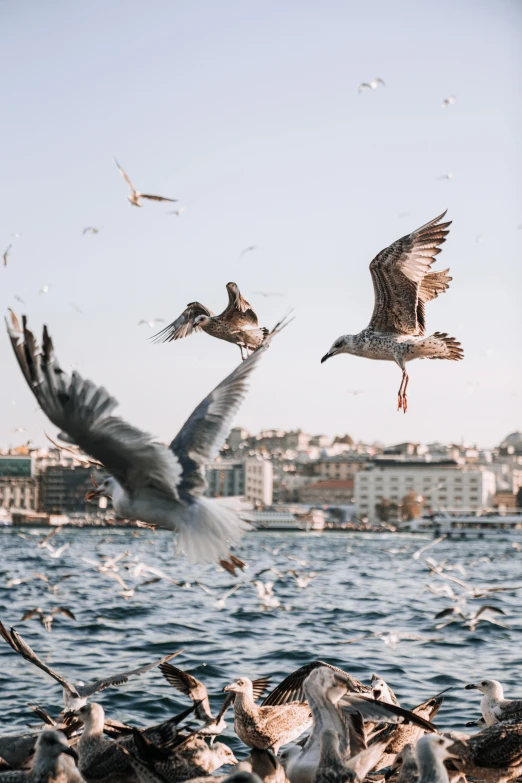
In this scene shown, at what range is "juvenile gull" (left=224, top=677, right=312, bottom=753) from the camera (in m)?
6.81

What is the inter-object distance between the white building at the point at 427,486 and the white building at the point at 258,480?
1236 centimetres

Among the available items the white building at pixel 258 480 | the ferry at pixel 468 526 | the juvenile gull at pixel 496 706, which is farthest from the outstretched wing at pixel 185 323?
the white building at pixel 258 480

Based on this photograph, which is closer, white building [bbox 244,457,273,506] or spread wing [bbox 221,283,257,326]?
spread wing [bbox 221,283,257,326]

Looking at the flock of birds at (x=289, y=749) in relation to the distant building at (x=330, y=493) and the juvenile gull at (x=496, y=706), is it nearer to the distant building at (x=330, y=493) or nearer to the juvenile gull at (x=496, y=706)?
the juvenile gull at (x=496, y=706)

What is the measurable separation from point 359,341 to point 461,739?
235 cm

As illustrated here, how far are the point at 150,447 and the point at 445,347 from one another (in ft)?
9.18

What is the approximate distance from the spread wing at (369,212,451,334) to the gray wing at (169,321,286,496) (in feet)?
6.59

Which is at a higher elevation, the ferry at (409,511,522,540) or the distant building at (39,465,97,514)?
the distant building at (39,465,97,514)

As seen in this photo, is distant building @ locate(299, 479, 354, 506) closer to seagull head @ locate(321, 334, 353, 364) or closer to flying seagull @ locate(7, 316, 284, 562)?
seagull head @ locate(321, 334, 353, 364)

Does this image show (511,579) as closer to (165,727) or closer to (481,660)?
(481,660)

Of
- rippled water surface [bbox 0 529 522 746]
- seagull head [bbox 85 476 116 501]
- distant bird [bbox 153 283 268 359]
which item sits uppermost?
distant bird [bbox 153 283 268 359]

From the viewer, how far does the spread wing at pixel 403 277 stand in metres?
7.21

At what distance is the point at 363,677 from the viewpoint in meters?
11.3

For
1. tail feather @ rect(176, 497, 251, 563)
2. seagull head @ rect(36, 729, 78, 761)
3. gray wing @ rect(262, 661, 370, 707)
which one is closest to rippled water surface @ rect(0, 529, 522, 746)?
gray wing @ rect(262, 661, 370, 707)
